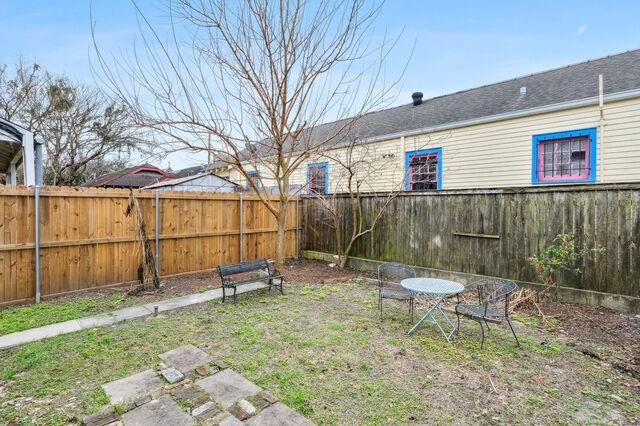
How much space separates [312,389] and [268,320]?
1.98 metres

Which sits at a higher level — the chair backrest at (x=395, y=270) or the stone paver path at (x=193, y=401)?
the chair backrest at (x=395, y=270)

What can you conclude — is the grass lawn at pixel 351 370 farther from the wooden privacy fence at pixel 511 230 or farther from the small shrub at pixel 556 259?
the wooden privacy fence at pixel 511 230

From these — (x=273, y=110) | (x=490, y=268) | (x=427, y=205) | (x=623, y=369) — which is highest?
(x=273, y=110)

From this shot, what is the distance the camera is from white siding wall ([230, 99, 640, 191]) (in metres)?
7.14

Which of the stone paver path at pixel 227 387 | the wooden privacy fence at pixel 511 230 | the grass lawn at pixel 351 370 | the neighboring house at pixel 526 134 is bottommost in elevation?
the grass lawn at pixel 351 370

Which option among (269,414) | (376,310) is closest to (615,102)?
(376,310)

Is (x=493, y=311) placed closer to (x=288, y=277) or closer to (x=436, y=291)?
(x=436, y=291)

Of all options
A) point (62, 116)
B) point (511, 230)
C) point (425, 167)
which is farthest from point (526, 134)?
point (62, 116)

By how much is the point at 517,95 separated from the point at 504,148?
6.16ft

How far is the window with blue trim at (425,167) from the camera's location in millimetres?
9953

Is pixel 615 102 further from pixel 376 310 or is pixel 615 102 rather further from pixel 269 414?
pixel 269 414

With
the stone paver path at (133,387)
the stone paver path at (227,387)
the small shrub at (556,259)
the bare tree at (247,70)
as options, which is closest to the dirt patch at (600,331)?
the small shrub at (556,259)

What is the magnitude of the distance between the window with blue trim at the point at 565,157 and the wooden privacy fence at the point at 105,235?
728 cm

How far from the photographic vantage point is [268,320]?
493 centimetres
